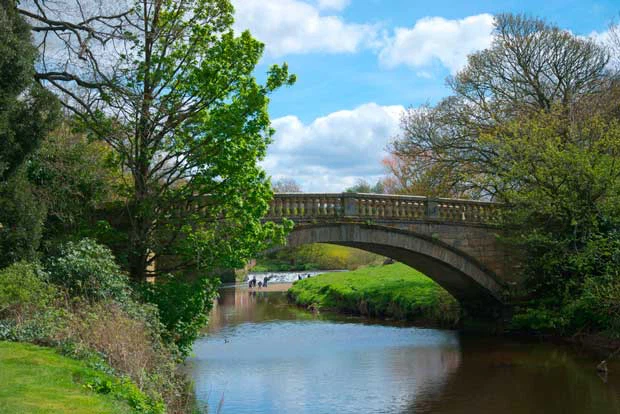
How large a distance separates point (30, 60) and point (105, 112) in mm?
2191

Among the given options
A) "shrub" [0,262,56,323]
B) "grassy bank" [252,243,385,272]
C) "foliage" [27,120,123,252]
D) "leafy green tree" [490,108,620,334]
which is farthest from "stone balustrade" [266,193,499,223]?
"grassy bank" [252,243,385,272]

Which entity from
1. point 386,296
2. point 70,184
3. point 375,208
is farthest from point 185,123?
point 386,296

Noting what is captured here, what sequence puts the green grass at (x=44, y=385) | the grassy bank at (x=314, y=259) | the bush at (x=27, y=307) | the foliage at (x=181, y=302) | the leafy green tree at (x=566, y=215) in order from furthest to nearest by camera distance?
the grassy bank at (x=314, y=259) < the leafy green tree at (x=566, y=215) < the foliage at (x=181, y=302) < the bush at (x=27, y=307) < the green grass at (x=44, y=385)

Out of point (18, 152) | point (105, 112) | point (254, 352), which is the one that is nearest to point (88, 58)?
point (105, 112)

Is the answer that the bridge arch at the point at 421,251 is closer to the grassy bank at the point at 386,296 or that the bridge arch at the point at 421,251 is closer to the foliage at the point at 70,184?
the grassy bank at the point at 386,296

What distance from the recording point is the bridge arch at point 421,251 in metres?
19.6

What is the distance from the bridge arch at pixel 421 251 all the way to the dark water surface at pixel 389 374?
1.86 metres

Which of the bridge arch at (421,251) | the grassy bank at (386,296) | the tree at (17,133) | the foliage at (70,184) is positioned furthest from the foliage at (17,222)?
the grassy bank at (386,296)

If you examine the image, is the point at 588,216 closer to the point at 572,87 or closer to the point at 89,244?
the point at 572,87

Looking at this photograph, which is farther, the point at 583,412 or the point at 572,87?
the point at 572,87

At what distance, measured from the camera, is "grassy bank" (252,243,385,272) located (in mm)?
58719

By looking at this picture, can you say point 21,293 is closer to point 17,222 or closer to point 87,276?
point 87,276

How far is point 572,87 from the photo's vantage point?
2702 centimetres

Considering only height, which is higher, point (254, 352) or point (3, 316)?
point (3, 316)
